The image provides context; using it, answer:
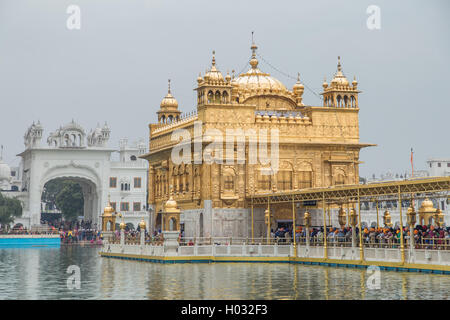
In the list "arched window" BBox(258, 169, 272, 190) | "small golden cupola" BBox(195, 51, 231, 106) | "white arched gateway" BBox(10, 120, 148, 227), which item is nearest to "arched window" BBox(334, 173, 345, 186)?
"arched window" BBox(258, 169, 272, 190)

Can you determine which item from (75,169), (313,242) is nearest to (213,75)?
(313,242)

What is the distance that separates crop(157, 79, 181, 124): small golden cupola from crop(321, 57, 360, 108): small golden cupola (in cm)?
1030

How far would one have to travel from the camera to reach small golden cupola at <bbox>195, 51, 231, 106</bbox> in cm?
3709

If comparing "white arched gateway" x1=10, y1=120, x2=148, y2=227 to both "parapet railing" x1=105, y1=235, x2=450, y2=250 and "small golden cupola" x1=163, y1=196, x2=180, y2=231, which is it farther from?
"small golden cupola" x1=163, y1=196, x2=180, y2=231

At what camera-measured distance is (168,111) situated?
4600cm

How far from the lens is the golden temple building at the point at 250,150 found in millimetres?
36469

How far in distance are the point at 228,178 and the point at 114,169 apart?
127 ft

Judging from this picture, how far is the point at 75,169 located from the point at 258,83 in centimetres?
3223

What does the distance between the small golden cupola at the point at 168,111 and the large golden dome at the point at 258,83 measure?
20.8 feet

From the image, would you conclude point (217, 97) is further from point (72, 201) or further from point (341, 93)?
point (72, 201)

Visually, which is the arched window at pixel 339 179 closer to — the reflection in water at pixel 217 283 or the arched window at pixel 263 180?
the arched window at pixel 263 180
